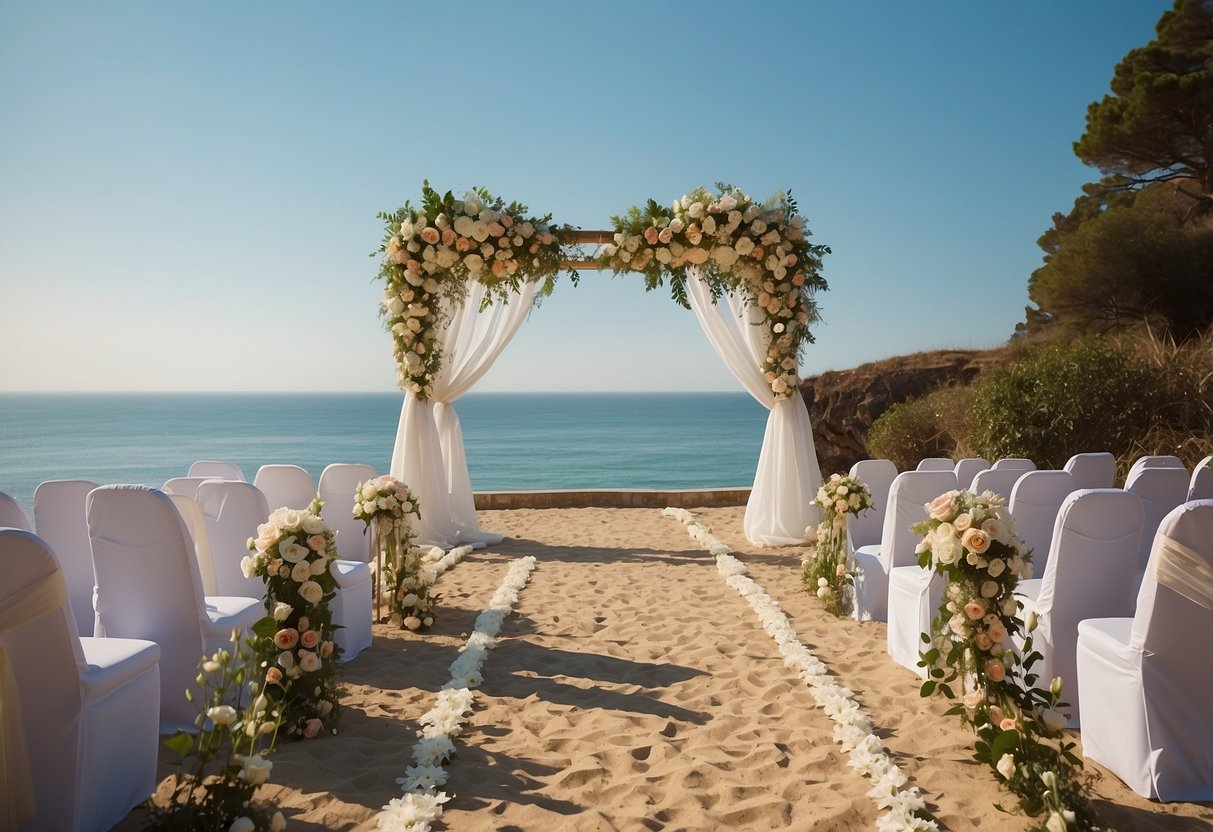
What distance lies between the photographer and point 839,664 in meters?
3.95

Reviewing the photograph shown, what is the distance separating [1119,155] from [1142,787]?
1510cm

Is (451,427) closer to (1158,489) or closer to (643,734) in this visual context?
(643,734)

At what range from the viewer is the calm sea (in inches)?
1209

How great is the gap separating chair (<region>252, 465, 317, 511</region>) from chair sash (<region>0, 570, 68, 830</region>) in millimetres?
2637

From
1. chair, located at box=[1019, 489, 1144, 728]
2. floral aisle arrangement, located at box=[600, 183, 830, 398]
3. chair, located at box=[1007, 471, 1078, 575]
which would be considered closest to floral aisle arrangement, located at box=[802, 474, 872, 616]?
chair, located at box=[1007, 471, 1078, 575]

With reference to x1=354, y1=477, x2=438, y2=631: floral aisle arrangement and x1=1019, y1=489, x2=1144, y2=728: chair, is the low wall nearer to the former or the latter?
x1=354, y1=477, x2=438, y2=631: floral aisle arrangement

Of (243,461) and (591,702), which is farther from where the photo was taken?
(243,461)

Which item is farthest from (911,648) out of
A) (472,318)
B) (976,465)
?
(472,318)

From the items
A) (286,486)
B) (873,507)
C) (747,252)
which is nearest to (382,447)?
(747,252)

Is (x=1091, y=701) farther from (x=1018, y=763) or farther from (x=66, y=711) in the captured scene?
(x=66, y=711)

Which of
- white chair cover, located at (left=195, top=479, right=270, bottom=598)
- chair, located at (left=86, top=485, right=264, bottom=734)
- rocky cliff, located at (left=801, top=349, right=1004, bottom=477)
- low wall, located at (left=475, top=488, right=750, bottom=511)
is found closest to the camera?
chair, located at (left=86, top=485, right=264, bottom=734)

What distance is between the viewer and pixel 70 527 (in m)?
3.39

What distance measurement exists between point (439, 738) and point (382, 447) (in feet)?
132

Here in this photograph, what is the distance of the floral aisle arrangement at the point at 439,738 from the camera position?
2.36 metres
